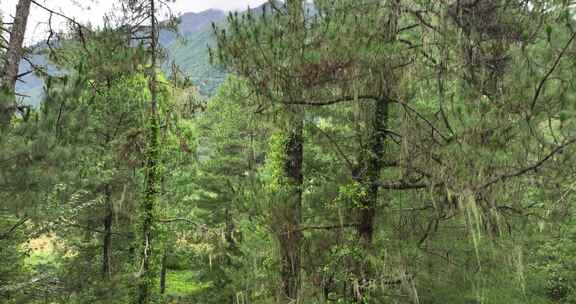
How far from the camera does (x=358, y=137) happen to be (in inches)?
322

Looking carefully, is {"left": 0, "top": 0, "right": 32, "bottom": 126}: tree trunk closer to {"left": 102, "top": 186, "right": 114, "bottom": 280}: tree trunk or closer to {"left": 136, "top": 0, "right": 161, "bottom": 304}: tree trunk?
{"left": 136, "top": 0, "right": 161, "bottom": 304}: tree trunk

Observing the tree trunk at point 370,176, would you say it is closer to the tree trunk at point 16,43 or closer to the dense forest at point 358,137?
the dense forest at point 358,137

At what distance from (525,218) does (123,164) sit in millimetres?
11450

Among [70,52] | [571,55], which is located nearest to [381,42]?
[571,55]

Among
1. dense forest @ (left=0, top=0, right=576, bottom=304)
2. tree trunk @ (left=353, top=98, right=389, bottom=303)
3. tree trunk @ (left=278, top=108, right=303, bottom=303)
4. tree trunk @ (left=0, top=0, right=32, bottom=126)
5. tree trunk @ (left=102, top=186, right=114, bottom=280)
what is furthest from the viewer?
tree trunk @ (left=102, top=186, right=114, bottom=280)

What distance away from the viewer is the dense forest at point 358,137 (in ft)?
17.9

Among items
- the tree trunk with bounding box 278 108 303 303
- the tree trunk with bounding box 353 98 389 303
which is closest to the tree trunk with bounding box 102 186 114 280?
the tree trunk with bounding box 278 108 303 303

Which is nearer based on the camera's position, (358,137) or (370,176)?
(370,176)

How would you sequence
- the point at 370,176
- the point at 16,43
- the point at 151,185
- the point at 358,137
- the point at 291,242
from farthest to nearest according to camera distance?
the point at 151,185
the point at 358,137
the point at 291,242
the point at 370,176
the point at 16,43

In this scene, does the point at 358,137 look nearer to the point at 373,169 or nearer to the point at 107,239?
the point at 373,169

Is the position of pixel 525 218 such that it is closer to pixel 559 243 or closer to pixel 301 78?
pixel 301 78

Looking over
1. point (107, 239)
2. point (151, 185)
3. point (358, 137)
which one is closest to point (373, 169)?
point (358, 137)

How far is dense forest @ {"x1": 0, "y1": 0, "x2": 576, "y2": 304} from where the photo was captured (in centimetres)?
546

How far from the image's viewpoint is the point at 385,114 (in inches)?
307
